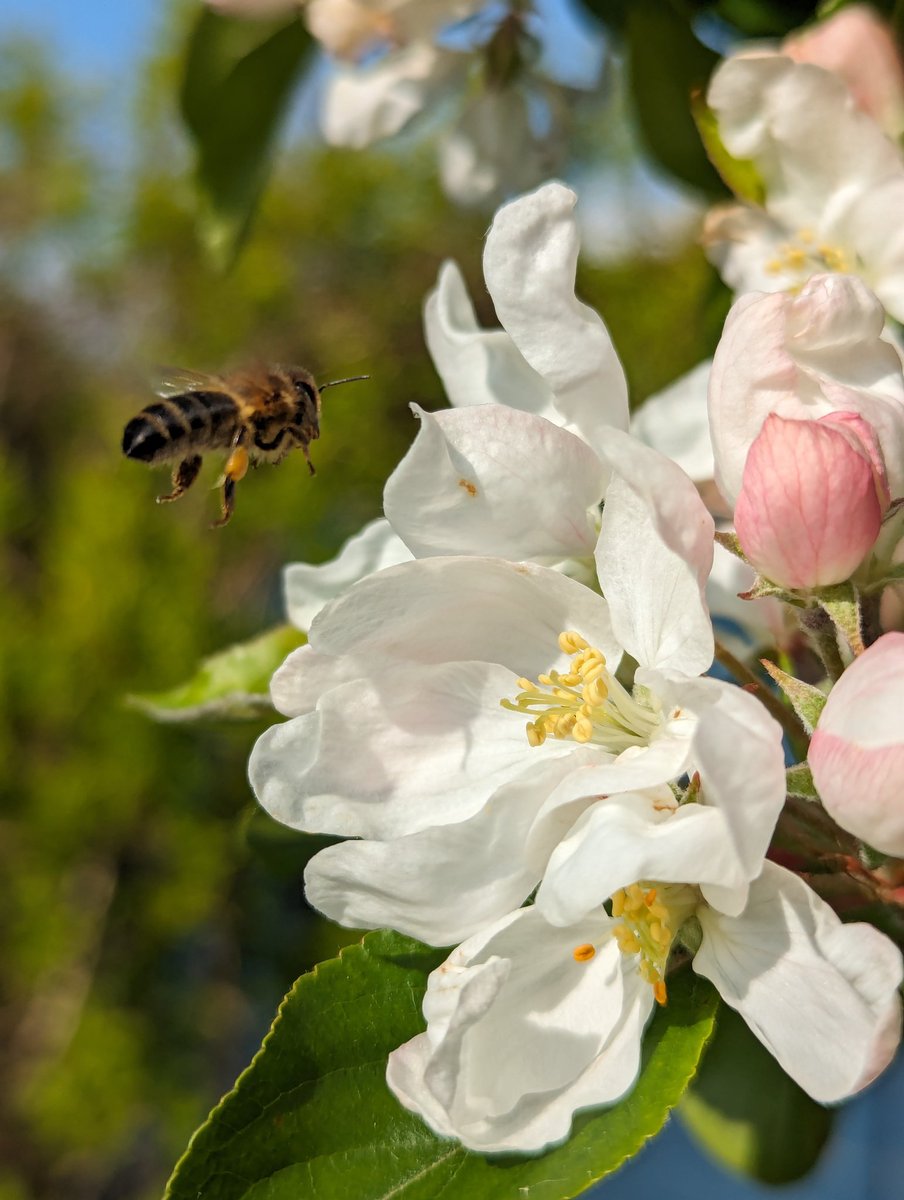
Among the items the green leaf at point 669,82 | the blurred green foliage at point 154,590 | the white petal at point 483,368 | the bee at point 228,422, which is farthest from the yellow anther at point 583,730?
the blurred green foliage at point 154,590

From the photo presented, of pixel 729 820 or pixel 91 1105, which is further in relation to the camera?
pixel 91 1105

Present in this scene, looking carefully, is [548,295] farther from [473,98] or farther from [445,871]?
[473,98]

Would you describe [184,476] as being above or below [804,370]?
below

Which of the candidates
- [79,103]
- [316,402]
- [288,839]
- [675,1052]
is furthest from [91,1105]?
[79,103]

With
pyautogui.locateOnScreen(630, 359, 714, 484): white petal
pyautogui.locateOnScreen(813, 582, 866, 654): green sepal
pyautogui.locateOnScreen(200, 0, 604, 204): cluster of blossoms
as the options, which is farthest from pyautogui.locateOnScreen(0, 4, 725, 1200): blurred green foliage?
pyautogui.locateOnScreen(813, 582, 866, 654): green sepal

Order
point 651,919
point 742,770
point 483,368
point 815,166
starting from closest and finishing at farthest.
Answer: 1. point 742,770
2. point 651,919
3. point 483,368
4. point 815,166

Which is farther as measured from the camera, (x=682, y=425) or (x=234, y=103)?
(x=234, y=103)

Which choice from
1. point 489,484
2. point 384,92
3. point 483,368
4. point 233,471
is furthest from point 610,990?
point 384,92

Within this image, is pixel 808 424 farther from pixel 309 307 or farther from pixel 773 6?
pixel 309 307
